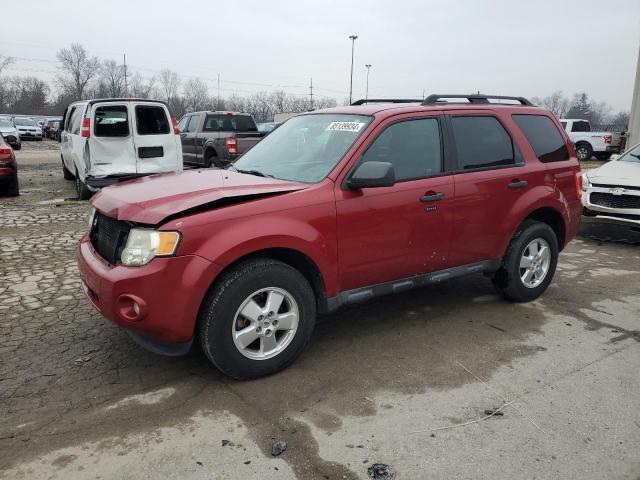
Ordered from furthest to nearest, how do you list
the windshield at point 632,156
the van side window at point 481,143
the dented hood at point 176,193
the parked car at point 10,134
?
the parked car at point 10,134, the windshield at point 632,156, the van side window at point 481,143, the dented hood at point 176,193

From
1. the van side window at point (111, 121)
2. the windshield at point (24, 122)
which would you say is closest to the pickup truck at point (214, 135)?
the van side window at point (111, 121)

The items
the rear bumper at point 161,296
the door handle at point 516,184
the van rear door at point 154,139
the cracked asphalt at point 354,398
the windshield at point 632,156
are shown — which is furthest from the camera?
the van rear door at point 154,139

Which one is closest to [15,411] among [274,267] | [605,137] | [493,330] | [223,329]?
[223,329]

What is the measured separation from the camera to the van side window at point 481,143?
4.40 metres

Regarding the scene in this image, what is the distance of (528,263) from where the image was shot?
4.95 meters

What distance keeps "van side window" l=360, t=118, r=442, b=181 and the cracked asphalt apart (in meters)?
1.35

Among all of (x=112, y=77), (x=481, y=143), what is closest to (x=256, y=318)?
(x=481, y=143)

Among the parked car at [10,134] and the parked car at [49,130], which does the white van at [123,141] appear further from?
the parked car at [49,130]

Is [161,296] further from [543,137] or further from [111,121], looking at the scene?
[111,121]

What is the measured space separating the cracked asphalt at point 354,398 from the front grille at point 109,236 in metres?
0.81

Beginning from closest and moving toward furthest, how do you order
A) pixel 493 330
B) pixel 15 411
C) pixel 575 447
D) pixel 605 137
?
1. pixel 575 447
2. pixel 15 411
3. pixel 493 330
4. pixel 605 137

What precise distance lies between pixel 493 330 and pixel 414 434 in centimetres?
180

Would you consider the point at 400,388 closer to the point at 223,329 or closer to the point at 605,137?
the point at 223,329

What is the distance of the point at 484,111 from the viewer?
184 inches
